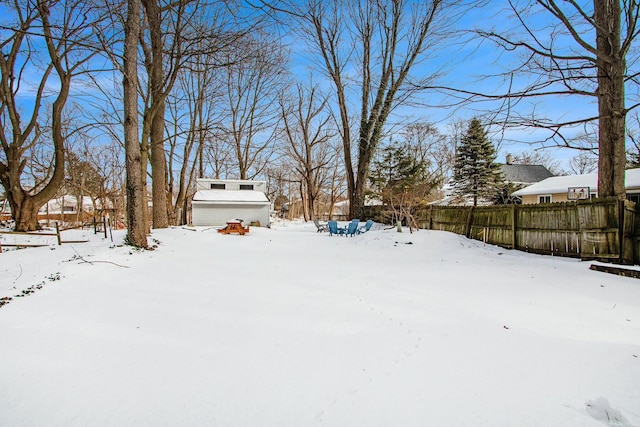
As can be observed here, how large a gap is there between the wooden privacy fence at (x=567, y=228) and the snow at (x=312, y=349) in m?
1.57

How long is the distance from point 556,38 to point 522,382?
282 inches

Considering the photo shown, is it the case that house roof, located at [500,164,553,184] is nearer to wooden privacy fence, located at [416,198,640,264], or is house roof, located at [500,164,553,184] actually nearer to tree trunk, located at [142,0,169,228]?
wooden privacy fence, located at [416,198,640,264]

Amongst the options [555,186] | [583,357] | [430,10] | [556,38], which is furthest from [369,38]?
[583,357]

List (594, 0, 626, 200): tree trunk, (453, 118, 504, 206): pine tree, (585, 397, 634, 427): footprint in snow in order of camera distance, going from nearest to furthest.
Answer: (585, 397, 634, 427): footprint in snow → (594, 0, 626, 200): tree trunk → (453, 118, 504, 206): pine tree

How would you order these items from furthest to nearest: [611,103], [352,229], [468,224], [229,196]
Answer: [229,196] < [352,229] < [468,224] < [611,103]

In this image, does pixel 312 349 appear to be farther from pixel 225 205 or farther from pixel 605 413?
pixel 225 205

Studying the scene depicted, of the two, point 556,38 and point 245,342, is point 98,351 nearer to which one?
point 245,342

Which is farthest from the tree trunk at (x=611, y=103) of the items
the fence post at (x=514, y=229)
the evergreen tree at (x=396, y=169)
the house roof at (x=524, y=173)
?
the house roof at (x=524, y=173)

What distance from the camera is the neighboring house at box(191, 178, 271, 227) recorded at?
21578 millimetres

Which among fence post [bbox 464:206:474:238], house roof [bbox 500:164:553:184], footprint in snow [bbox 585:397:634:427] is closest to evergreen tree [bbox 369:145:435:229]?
fence post [bbox 464:206:474:238]

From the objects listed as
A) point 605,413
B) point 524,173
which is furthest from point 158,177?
point 524,173

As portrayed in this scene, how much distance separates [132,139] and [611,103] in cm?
1090

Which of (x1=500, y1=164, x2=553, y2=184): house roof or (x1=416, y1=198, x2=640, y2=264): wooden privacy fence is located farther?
(x1=500, y1=164, x2=553, y2=184): house roof

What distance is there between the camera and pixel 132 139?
24.7 ft
